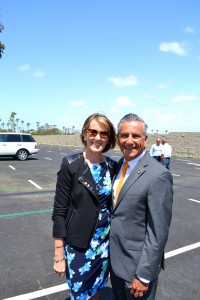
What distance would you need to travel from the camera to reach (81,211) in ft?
6.98

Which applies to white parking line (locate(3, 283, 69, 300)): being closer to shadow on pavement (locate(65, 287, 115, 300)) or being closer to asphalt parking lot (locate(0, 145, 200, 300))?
asphalt parking lot (locate(0, 145, 200, 300))

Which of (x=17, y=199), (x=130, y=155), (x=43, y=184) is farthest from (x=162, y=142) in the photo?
(x=130, y=155)

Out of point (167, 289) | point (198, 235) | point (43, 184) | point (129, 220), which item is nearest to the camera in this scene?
point (129, 220)

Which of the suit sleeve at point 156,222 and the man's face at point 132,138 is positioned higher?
the man's face at point 132,138

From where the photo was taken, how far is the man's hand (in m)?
1.91

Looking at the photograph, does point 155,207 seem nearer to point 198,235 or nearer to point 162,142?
point 198,235

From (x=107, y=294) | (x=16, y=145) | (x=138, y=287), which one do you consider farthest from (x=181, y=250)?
(x=16, y=145)

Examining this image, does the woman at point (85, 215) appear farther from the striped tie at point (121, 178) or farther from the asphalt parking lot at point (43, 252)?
the asphalt parking lot at point (43, 252)

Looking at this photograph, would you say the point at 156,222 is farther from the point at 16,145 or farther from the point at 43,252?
the point at 16,145

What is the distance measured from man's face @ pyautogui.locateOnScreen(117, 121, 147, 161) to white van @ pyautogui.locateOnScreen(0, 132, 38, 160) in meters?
17.0

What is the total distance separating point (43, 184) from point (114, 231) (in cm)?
838

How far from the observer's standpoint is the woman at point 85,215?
213cm

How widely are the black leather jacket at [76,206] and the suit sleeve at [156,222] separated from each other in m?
0.47

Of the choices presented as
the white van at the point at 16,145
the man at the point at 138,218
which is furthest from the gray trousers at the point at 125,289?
the white van at the point at 16,145
